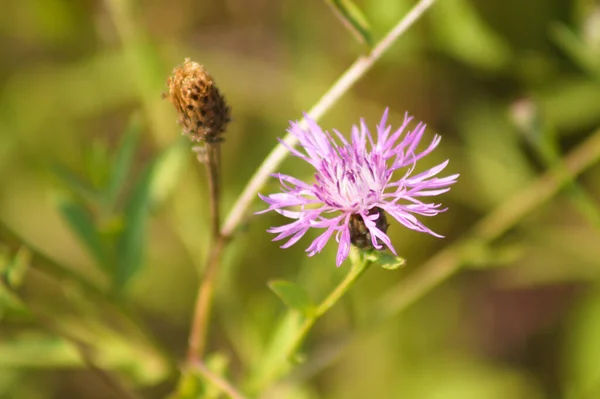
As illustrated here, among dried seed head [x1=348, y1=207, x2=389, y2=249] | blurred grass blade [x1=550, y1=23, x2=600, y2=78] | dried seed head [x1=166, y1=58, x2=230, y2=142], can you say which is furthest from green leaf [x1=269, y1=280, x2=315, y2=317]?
blurred grass blade [x1=550, y1=23, x2=600, y2=78]

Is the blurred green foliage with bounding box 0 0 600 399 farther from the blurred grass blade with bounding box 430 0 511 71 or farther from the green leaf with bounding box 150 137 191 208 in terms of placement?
the green leaf with bounding box 150 137 191 208

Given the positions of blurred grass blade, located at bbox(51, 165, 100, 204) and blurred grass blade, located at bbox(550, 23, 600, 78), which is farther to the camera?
blurred grass blade, located at bbox(550, 23, 600, 78)

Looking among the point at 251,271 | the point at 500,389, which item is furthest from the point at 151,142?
the point at 500,389

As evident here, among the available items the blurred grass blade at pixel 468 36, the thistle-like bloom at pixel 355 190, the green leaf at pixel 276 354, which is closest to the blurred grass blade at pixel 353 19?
the thistle-like bloom at pixel 355 190

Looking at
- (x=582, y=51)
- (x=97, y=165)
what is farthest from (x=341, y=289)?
(x=582, y=51)

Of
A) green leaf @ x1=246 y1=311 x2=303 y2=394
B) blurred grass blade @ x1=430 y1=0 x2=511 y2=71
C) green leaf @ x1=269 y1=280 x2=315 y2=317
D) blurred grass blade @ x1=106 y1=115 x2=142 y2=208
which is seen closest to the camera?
green leaf @ x1=269 y1=280 x2=315 y2=317

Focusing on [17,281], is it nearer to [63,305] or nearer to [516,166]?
[63,305]
